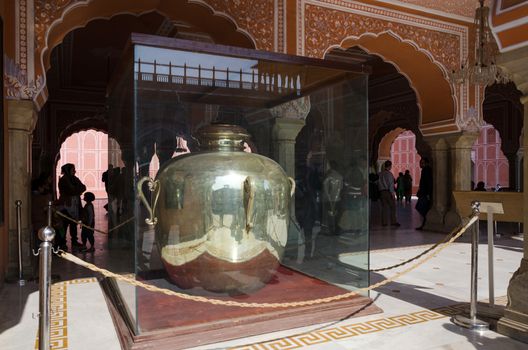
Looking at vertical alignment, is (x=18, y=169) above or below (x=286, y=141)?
below

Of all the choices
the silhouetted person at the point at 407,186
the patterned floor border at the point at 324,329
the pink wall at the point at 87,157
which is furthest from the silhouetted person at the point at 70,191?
the pink wall at the point at 87,157

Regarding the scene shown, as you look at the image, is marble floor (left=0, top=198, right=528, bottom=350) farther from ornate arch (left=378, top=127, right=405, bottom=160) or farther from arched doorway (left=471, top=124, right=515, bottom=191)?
arched doorway (left=471, top=124, right=515, bottom=191)

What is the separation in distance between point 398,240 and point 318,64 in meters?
A: 4.11

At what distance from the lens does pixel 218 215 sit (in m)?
2.95

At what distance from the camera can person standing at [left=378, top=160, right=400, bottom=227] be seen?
26.4 feet

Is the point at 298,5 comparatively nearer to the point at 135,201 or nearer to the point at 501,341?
the point at 135,201

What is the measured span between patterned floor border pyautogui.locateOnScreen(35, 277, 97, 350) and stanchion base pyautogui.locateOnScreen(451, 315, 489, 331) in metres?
2.49

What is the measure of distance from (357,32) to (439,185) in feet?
10.7

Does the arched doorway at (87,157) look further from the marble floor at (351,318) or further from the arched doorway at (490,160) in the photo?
A: the arched doorway at (490,160)

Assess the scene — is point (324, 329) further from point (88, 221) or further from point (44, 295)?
point (88, 221)

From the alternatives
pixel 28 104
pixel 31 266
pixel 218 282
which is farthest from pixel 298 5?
pixel 31 266

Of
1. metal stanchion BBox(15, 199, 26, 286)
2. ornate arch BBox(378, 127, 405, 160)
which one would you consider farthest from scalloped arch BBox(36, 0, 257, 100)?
ornate arch BBox(378, 127, 405, 160)

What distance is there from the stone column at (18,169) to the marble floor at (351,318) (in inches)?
15.7

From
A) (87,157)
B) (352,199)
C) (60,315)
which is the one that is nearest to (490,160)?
(352,199)
